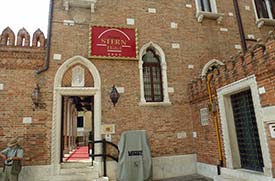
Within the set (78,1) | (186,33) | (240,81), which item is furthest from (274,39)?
(78,1)

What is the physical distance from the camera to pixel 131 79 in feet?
23.4

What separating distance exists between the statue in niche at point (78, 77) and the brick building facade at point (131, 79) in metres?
0.09

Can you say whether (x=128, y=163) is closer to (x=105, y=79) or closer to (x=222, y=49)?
(x=105, y=79)

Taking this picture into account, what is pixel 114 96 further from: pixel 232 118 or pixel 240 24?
pixel 240 24

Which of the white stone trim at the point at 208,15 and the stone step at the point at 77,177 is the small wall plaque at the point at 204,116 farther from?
the white stone trim at the point at 208,15

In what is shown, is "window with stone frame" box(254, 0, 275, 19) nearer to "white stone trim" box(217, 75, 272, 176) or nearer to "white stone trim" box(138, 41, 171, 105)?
"white stone trim" box(138, 41, 171, 105)

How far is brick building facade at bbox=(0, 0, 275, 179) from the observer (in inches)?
239

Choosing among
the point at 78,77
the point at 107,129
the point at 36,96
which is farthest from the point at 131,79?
the point at 36,96

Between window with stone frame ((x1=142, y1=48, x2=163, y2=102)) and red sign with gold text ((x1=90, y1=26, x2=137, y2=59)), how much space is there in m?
0.60

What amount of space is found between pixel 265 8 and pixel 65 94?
32.0ft

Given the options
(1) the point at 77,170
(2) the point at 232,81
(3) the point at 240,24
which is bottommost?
(1) the point at 77,170

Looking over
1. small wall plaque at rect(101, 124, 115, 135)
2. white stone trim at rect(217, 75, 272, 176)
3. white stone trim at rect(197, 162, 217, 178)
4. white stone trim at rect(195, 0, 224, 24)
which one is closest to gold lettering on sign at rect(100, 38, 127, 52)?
small wall plaque at rect(101, 124, 115, 135)

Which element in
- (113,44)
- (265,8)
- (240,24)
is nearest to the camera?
(113,44)

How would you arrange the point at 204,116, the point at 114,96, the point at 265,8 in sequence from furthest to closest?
the point at 265,8 < the point at 114,96 < the point at 204,116
